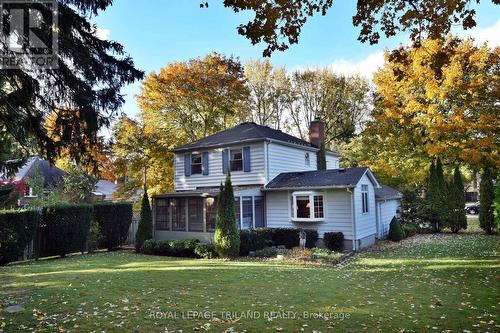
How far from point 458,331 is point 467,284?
14.8 feet

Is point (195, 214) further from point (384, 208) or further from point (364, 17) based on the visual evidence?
point (364, 17)

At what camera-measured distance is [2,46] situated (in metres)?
6.84

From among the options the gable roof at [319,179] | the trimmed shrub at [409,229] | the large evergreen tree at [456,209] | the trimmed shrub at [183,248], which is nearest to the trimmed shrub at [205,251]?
the trimmed shrub at [183,248]

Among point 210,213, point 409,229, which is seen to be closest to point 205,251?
point 210,213

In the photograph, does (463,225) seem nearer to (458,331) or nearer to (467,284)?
(467,284)

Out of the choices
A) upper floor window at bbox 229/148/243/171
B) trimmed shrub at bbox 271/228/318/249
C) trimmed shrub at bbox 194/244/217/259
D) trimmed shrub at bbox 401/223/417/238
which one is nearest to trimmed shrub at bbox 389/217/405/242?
trimmed shrub at bbox 401/223/417/238

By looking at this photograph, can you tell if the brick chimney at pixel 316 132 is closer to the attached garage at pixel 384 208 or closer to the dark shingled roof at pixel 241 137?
the dark shingled roof at pixel 241 137

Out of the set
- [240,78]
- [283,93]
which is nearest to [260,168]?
[240,78]

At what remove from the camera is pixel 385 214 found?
22.8 meters

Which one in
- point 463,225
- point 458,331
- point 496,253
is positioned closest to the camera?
point 458,331

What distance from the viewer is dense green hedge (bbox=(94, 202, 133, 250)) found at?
61.5 feet

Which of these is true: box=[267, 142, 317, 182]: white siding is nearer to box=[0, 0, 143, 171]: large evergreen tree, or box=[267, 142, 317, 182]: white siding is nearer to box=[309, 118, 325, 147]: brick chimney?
box=[309, 118, 325, 147]: brick chimney

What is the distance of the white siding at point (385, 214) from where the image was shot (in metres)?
21.6

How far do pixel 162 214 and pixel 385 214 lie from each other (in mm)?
14300
